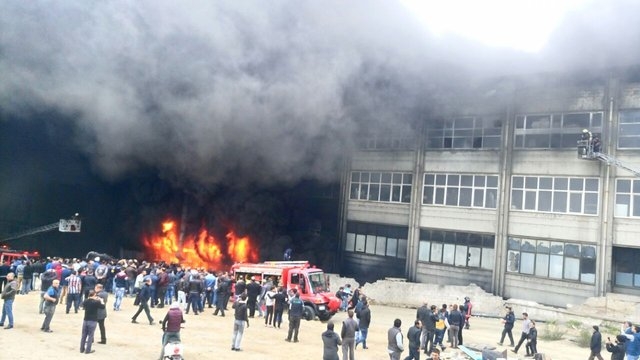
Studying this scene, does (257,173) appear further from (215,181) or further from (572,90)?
(572,90)

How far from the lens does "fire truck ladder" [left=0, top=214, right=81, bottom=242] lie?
33219mm

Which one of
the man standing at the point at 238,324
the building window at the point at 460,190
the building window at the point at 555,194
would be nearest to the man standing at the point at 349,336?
the man standing at the point at 238,324

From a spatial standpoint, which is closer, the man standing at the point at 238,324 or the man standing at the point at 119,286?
the man standing at the point at 238,324

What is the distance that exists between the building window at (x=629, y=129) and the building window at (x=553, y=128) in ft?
3.29

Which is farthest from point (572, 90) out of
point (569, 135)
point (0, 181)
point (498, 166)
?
point (0, 181)

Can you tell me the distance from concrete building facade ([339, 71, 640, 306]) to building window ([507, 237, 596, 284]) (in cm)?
5

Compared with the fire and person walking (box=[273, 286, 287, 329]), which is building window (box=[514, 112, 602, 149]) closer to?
person walking (box=[273, 286, 287, 329])

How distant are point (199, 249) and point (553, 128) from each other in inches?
993

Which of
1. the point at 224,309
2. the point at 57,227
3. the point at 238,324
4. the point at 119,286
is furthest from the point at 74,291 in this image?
the point at 57,227

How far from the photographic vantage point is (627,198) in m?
27.5

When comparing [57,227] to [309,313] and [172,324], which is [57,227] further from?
[172,324]

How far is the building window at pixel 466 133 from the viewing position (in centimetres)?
3180

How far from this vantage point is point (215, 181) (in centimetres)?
3788

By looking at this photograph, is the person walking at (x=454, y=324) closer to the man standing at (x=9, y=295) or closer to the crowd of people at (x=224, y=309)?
the crowd of people at (x=224, y=309)
